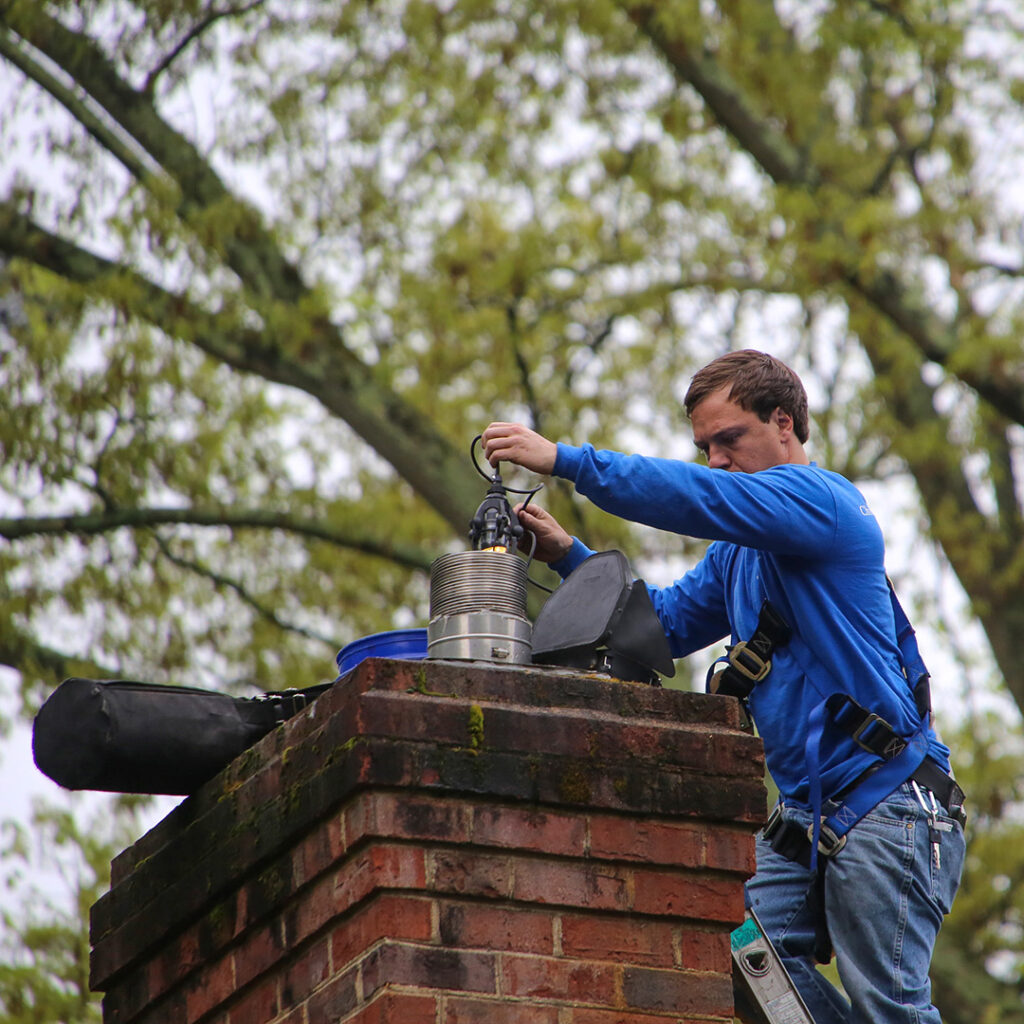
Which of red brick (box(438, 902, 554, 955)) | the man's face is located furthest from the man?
red brick (box(438, 902, 554, 955))

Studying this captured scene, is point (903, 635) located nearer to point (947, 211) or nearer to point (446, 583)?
point (446, 583)

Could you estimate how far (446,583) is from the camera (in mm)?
3977

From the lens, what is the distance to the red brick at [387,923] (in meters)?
3.26

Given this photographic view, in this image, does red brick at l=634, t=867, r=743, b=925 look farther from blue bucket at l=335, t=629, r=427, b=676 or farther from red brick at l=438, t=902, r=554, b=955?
blue bucket at l=335, t=629, r=427, b=676

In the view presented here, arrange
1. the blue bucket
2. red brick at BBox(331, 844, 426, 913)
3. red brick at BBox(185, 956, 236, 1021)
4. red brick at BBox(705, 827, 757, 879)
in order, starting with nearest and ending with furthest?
1. red brick at BBox(331, 844, 426, 913)
2. red brick at BBox(705, 827, 757, 879)
3. red brick at BBox(185, 956, 236, 1021)
4. the blue bucket

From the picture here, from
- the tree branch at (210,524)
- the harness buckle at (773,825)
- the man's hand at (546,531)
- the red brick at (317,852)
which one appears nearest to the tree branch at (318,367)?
the tree branch at (210,524)

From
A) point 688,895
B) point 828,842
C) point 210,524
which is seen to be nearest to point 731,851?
point 688,895

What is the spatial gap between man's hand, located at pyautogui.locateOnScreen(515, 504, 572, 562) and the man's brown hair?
18.9 inches

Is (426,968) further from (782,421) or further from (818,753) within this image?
(782,421)

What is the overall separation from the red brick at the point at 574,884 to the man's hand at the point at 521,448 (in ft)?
3.00

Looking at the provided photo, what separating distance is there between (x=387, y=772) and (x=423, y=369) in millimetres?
9731

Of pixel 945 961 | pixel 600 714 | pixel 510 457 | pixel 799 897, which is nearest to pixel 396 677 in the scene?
pixel 600 714

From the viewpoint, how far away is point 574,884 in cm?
340

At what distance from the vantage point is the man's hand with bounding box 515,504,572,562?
462 cm
